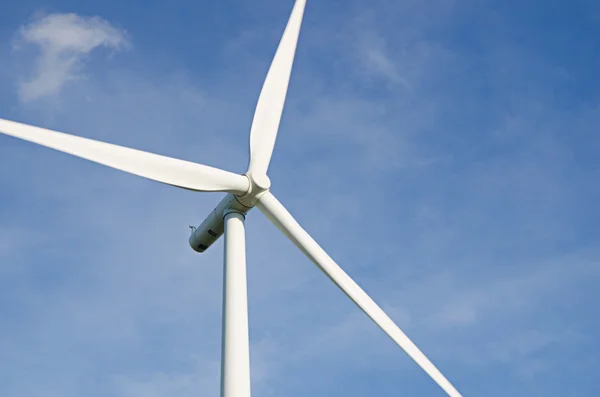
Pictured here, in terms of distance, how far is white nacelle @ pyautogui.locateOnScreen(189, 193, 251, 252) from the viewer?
62.7 feet

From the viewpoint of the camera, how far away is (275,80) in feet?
69.8

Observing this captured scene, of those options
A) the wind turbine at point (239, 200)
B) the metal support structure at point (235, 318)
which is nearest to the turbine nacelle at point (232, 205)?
the wind turbine at point (239, 200)

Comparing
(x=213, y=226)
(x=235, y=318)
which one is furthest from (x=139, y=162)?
(x=235, y=318)

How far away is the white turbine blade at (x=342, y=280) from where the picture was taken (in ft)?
62.9

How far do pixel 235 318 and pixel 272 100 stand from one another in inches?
247

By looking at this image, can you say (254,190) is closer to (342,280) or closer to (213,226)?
(213,226)

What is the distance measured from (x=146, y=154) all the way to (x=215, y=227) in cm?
322

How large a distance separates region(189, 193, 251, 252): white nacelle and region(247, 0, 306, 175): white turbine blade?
856 millimetres

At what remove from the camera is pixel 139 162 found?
1723cm

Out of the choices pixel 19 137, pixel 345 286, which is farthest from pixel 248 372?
pixel 19 137

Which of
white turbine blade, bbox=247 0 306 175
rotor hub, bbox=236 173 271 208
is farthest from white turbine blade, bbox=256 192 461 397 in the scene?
white turbine blade, bbox=247 0 306 175

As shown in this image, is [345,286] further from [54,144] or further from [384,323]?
[54,144]

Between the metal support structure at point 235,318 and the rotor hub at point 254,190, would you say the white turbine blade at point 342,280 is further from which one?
the metal support structure at point 235,318

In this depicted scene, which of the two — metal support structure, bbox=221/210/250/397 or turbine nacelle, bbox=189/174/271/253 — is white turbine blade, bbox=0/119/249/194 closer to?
turbine nacelle, bbox=189/174/271/253
